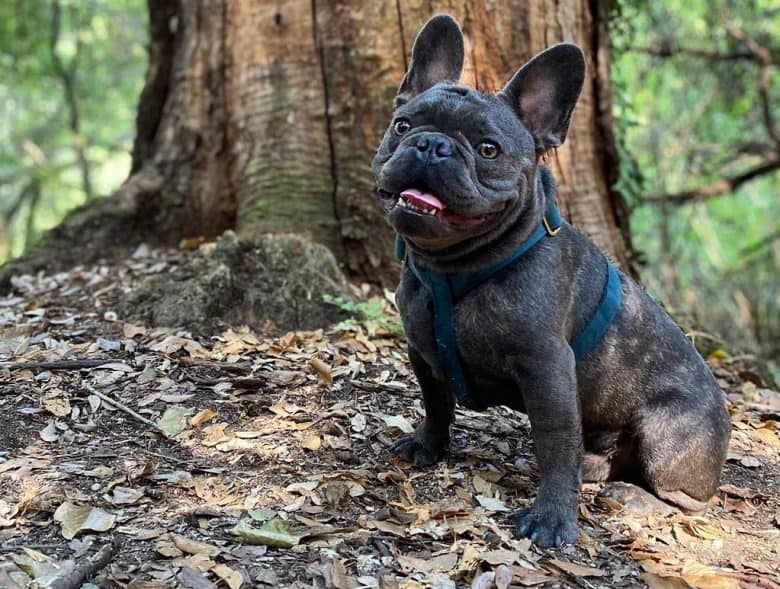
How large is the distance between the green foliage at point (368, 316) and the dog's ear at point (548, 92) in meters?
2.19

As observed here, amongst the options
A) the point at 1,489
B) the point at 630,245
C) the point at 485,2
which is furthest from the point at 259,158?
the point at 1,489

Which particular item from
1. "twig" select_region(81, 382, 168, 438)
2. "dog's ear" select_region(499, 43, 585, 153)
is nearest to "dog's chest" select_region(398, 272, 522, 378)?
"dog's ear" select_region(499, 43, 585, 153)

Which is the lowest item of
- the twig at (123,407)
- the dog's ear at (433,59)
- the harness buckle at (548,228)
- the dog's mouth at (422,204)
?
the twig at (123,407)

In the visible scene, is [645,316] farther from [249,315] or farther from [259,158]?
[259,158]

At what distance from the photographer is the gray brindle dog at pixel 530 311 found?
346 centimetres

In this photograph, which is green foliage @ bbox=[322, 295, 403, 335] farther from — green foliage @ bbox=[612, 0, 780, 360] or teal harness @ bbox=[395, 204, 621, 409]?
green foliage @ bbox=[612, 0, 780, 360]

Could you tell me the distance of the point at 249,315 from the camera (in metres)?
5.57

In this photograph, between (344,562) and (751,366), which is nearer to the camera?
(344,562)

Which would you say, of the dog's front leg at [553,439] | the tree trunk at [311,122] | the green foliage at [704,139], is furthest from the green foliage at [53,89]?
the dog's front leg at [553,439]

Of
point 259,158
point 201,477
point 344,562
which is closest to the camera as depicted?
point 344,562

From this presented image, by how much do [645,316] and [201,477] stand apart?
7.53ft

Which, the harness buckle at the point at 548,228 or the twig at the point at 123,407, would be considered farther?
the twig at the point at 123,407

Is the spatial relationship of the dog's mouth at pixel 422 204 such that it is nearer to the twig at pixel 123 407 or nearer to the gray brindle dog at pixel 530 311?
the gray brindle dog at pixel 530 311

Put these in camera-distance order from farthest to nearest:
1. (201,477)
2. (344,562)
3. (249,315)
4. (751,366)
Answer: (751,366) → (249,315) → (201,477) → (344,562)
